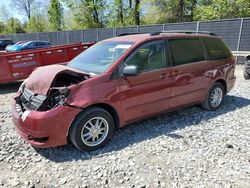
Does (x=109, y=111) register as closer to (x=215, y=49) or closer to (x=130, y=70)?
(x=130, y=70)

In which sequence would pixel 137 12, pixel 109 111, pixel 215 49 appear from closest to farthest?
pixel 109 111 < pixel 215 49 < pixel 137 12

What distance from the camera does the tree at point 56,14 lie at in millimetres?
41662

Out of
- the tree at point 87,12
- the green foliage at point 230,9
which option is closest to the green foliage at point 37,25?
the tree at point 87,12

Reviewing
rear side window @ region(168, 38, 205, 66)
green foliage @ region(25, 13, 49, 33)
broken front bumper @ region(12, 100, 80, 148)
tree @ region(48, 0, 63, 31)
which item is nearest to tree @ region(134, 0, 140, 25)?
tree @ region(48, 0, 63, 31)

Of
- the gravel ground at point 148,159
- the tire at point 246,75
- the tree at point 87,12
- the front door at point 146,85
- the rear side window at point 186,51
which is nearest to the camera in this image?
the gravel ground at point 148,159

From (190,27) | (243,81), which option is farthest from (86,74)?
(190,27)

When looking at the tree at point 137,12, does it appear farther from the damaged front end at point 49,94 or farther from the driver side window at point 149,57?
the damaged front end at point 49,94

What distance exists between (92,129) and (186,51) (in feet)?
8.01

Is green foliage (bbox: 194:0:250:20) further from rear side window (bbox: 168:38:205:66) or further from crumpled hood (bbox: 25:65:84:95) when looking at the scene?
crumpled hood (bbox: 25:65:84:95)

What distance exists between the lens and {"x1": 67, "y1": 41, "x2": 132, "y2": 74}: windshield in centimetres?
416

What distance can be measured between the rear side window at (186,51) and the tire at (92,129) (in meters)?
1.72

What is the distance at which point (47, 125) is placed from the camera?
3.48 m

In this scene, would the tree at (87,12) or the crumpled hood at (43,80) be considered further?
the tree at (87,12)

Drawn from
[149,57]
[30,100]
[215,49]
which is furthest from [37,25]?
[30,100]
